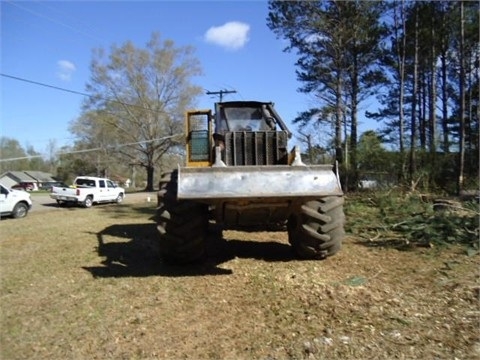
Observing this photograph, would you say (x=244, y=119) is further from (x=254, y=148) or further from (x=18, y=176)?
(x=18, y=176)

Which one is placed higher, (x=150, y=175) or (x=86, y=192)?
(x=150, y=175)

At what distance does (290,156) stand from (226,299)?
8.97ft

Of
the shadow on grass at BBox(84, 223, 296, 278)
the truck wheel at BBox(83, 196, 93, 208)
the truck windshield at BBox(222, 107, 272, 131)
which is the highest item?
the truck windshield at BBox(222, 107, 272, 131)

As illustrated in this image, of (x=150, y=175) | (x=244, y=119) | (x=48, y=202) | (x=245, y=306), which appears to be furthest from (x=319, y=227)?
(x=150, y=175)

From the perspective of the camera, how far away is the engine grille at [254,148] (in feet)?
23.6

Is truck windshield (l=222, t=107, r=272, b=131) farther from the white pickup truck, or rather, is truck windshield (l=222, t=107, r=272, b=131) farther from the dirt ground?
the white pickup truck

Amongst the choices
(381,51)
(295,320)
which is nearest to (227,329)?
(295,320)

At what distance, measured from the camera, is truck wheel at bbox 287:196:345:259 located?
6.32m

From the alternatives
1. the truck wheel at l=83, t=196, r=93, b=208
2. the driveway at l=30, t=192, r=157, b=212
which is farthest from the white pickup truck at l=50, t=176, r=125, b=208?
the driveway at l=30, t=192, r=157, b=212

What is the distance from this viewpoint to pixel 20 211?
18.5 metres

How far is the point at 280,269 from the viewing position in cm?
649

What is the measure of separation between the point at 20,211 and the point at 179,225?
14681 millimetres

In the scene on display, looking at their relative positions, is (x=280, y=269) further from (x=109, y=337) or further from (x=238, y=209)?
(x=109, y=337)

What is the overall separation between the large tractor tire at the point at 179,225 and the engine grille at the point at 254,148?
117 cm
